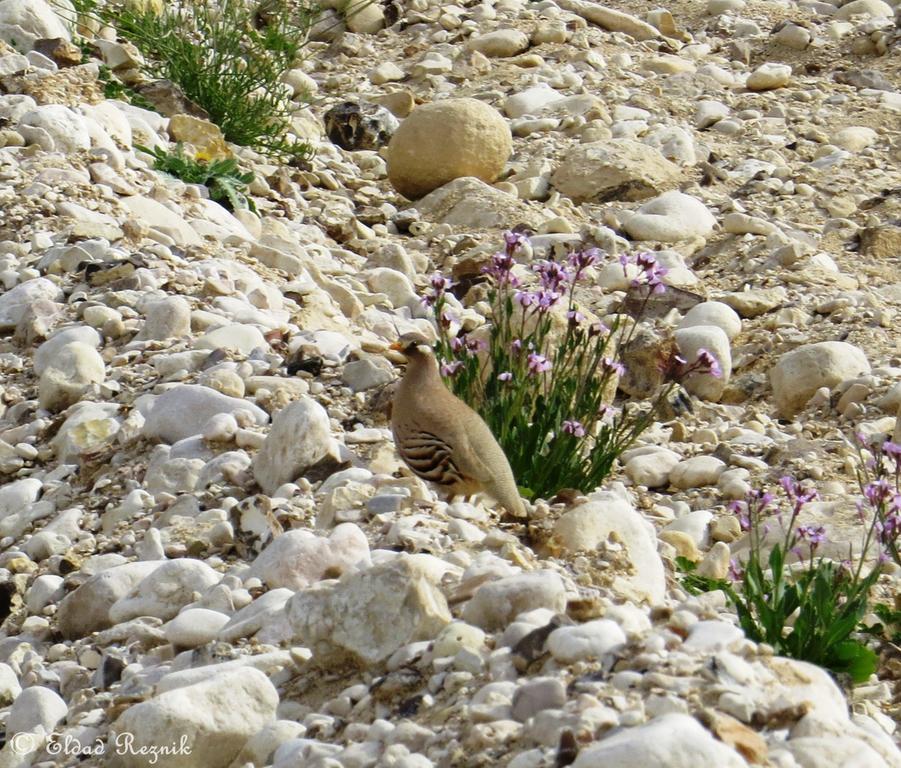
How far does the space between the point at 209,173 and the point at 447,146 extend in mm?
1644

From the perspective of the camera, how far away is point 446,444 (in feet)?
14.4

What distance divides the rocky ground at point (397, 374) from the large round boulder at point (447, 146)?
21 millimetres

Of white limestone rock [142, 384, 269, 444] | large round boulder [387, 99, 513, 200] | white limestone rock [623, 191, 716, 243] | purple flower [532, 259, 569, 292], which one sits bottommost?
white limestone rock [623, 191, 716, 243]

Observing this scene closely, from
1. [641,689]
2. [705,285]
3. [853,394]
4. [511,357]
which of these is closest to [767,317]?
[705,285]

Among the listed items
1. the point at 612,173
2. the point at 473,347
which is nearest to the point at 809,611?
the point at 473,347

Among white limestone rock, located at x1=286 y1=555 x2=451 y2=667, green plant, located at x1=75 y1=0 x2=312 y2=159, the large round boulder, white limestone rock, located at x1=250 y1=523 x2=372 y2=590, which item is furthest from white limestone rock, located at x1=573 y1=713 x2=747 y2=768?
green plant, located at x1=75 y1=0 x2=312 y2=159

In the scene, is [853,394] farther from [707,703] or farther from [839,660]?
[707,703]

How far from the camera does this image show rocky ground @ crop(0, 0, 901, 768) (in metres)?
3.00

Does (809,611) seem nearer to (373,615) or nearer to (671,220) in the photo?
(373,615)

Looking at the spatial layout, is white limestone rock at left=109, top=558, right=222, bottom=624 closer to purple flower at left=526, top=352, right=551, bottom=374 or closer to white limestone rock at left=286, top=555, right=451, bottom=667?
white limestone rock at left=286, top=555, right=451, bottom=667

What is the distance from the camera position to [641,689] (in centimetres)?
274

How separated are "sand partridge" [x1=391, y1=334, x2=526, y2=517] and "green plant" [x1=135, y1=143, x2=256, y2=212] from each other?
12.3ft

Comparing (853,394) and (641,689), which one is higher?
(641,689)

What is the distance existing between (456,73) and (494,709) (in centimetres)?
864
